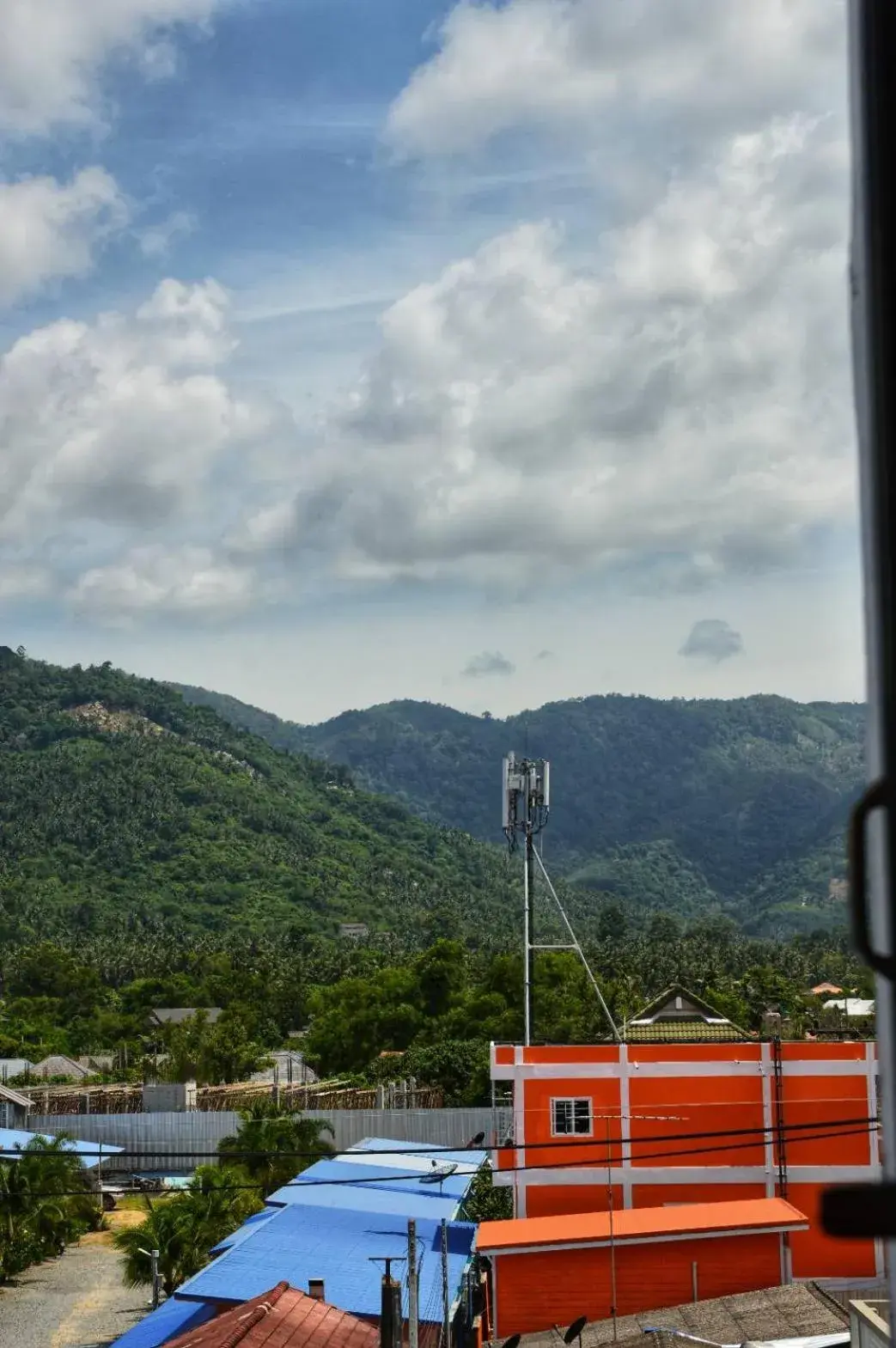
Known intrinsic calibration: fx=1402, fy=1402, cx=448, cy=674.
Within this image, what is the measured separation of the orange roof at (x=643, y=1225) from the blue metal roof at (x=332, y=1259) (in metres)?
1.03

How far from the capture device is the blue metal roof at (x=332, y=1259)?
1661cm

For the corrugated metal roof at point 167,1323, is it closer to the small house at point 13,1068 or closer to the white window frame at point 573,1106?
the white window frame at point 573,1106

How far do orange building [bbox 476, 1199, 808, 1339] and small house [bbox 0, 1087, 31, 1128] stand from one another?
2430 cm

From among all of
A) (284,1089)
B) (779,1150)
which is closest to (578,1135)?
(779,1150)

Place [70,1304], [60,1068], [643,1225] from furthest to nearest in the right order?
[60,1068], [70,1304], [643,1225]

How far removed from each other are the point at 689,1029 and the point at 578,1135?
5.70m

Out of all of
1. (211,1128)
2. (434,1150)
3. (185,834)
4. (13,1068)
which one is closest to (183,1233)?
(434,1150)

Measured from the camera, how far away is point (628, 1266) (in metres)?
18.6

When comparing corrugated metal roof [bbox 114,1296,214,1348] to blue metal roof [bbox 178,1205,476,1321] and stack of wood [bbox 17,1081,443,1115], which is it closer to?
blue metal roof [bbox 178,1205,476,1321]

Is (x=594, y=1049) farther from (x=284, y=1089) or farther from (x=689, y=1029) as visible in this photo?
(x=284, y=1089)

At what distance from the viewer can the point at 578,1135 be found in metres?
22.0

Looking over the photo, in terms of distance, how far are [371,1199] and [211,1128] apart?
1628cm

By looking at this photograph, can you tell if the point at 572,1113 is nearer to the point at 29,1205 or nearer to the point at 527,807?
the point at 527,807

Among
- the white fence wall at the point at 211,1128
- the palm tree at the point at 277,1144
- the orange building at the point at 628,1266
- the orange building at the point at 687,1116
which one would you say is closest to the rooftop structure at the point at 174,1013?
the white fence wall at the point at 211,1128
